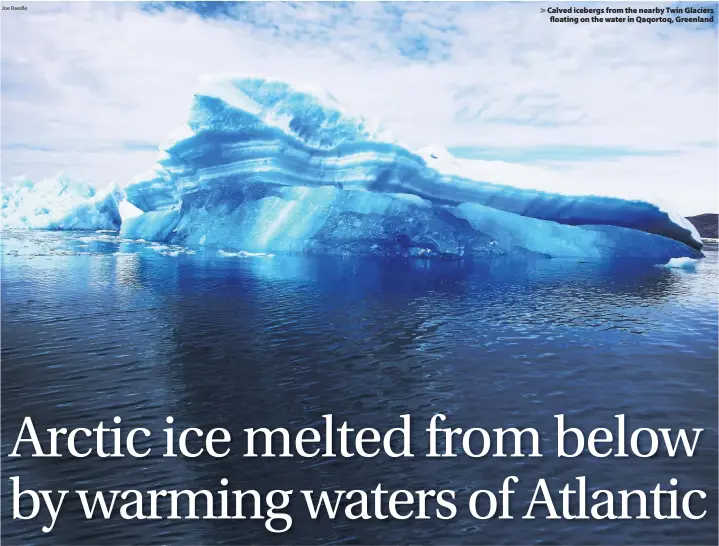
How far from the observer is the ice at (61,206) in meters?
81.2

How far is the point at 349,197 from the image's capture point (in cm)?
4559

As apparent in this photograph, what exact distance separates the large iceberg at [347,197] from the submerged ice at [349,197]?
0.09m

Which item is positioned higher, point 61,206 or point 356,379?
point 61,206

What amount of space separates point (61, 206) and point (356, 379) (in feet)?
265

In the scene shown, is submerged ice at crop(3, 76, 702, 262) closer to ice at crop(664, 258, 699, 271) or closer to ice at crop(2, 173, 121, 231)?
ice at crop(664, 258, 699, 271)

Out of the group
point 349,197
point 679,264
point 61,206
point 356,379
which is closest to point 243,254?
point 349,197

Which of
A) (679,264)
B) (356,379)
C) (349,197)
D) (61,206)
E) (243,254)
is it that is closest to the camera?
(356,379)

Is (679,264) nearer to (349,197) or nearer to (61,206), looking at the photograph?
(349,197)

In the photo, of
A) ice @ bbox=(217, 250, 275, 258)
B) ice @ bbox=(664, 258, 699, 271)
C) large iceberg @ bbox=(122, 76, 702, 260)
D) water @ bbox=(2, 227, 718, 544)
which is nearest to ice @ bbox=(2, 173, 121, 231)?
large iceberg @ bbox=(122, 76, 702, 260)

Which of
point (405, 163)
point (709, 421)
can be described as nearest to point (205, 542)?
point (709, 421)

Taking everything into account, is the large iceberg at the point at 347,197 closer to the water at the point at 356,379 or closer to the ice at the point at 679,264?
the ice at the point at 679,264

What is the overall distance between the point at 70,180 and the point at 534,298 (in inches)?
3039

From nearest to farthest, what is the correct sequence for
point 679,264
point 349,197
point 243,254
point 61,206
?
1. point 679,264
2. point 349,197
3. point 243,254
4. point 61,206

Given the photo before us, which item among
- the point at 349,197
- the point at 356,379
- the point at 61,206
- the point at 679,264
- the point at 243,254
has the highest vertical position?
the point at 61,206
